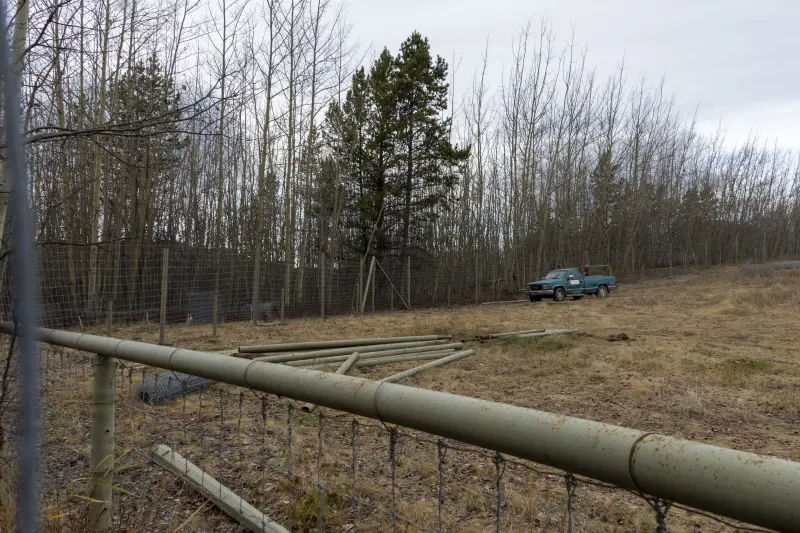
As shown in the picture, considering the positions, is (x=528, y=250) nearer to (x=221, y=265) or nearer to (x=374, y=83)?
(x=374, y=83)

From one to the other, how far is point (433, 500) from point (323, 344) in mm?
5304

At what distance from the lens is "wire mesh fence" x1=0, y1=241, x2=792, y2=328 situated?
9719 millimetres

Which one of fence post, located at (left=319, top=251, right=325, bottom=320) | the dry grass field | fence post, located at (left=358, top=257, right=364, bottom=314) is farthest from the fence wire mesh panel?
fence post, located at (left=358, top=257, right=364, bottom=314)

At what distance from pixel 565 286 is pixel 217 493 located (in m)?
20.9

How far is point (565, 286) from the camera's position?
2242 centimetres

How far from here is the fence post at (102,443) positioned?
2.49 m

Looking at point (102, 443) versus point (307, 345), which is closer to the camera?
point (102, 443)

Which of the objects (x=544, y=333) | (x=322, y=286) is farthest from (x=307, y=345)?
(x=322, y=286)

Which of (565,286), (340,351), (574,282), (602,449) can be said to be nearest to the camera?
(602,449)

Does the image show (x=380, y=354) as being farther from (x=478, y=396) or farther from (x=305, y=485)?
(x=305, y=485)

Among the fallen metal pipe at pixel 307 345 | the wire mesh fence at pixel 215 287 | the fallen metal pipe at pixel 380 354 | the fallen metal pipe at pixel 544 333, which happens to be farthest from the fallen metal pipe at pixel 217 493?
the fallen metal pipe at pixel 544 333

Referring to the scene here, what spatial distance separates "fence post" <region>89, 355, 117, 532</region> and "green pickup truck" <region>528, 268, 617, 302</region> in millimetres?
21002

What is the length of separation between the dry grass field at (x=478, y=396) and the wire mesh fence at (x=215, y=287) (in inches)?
34.6

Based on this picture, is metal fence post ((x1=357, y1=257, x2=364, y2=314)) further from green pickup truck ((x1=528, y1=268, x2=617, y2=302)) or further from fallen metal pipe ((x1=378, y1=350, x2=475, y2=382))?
fallen metal pipe ((x1=378, y1=350, x2=475, y2=382))
